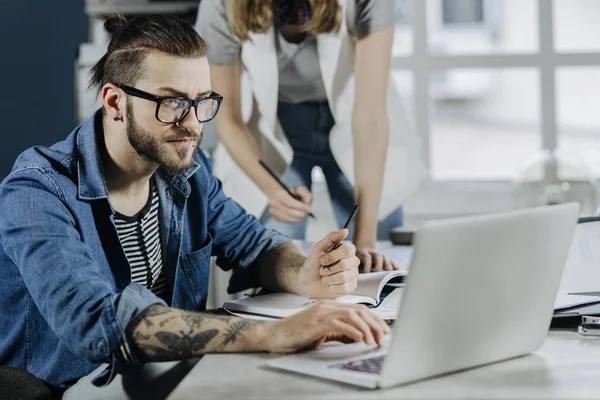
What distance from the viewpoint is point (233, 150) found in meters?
2.78

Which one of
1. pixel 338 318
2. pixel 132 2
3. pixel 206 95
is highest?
pixel 132 2

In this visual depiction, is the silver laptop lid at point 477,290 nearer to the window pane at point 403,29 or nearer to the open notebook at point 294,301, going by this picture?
the open notebook at point 294,301

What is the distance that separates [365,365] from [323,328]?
0.11 meters

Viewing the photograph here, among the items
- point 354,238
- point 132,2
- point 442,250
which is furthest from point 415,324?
point 132,2

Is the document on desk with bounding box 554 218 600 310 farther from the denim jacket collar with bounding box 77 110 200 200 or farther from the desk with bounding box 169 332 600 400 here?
the denim jacket collar with bounding box 77 110 200 200

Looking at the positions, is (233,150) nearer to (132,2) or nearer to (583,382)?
(132,2)

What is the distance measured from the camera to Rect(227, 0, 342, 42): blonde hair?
2672 mm

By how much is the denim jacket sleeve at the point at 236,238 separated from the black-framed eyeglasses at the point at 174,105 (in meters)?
0.23

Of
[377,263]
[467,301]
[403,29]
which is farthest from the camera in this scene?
[403,29]

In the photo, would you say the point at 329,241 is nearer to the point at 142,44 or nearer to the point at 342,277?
the point at 342,277

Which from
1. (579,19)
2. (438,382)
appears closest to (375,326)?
(438,382)

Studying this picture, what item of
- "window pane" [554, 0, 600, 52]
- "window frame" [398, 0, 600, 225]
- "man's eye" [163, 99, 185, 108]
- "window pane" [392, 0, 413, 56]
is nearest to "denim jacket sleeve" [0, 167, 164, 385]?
"man's eye" [163, 99, 185, 108]

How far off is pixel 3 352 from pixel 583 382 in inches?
38.3

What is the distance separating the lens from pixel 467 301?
997 millimetres
